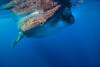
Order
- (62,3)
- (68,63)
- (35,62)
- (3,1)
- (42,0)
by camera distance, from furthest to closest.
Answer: (35,62), (68,63), (3,1), (42,0), (62,3)

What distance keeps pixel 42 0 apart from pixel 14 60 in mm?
20826

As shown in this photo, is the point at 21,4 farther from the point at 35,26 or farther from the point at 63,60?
the point at 63,60

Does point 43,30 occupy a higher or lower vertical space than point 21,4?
lower

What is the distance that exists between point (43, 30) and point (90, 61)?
15.1 metres

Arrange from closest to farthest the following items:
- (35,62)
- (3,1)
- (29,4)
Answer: (3,1) → (29,4) → (35,62)

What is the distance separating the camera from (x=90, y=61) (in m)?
18.4

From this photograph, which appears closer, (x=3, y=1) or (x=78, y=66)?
(x=3, y=1)

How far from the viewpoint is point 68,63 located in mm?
19844

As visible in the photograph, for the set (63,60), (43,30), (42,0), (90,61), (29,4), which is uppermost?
(42,0)

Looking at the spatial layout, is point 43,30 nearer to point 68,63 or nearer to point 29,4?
point 29,4

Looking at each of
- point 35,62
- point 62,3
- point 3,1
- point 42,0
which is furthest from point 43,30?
point 35,62

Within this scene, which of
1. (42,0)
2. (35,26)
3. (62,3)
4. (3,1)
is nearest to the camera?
(35,26)

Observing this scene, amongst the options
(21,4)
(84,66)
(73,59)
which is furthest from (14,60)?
(21,4)

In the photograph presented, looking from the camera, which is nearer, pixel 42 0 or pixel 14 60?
pixel 42 0
